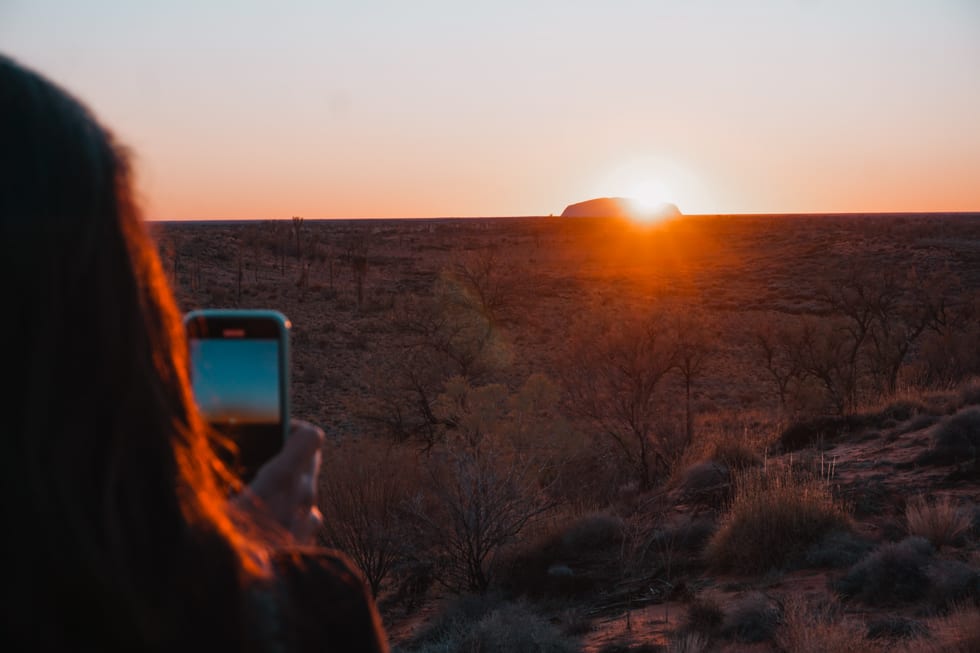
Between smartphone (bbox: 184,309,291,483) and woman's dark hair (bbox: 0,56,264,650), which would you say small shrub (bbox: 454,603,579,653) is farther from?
woman's dark hair (bbox: 0,56,264,650)

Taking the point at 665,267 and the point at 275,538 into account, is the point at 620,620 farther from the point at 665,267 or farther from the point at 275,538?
the point at 665,267

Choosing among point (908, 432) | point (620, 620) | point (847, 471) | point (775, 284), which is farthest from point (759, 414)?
point (775, 284)

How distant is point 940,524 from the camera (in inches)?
363

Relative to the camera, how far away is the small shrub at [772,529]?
31.1ft

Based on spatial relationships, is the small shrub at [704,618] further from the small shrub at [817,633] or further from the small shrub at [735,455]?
the small shrub at [735,455]

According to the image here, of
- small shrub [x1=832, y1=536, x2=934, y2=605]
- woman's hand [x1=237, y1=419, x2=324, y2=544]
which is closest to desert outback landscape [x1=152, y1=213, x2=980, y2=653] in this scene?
small shrub [x1=832, y1=536, x2=934, y2=605]

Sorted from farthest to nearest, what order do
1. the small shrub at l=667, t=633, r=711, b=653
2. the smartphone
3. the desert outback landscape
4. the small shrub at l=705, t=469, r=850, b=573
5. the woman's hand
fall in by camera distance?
the small shrub at l=705, t=469, r=850, b=573 → the desert outback landscape → the small shrub at l=667, t=633, r=711, b=653 → the smartphone → the woman's hand

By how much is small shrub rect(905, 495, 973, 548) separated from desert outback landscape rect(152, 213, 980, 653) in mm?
26

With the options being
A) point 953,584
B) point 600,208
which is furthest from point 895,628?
point 600,208

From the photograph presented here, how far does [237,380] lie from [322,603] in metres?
0.70

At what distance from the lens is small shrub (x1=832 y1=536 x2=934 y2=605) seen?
794cm

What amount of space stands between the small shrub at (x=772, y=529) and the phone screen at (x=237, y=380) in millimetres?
8823

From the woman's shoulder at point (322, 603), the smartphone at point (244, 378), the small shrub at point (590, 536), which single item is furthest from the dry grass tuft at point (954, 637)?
the woman's shoulder at point (322, 603)

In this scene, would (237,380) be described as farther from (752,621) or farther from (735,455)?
(735,455)
